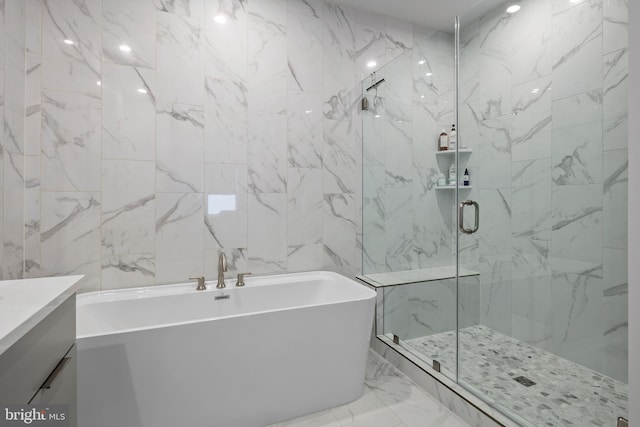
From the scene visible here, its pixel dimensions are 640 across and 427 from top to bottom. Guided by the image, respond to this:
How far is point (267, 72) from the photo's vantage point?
2316 mm

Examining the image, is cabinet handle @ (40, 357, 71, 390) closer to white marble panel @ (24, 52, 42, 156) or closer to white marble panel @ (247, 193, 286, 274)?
white marble panel @ (247, 193, 286, 274)

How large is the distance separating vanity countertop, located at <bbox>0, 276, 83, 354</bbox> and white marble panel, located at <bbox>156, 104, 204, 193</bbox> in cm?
107

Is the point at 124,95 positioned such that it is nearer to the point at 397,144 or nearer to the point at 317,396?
the point at 397,144

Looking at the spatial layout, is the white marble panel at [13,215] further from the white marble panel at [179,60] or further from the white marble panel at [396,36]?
the white marble panel at [396,36]

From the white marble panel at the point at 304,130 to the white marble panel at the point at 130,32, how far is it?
98cm

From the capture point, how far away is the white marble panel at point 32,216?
1.80 metres

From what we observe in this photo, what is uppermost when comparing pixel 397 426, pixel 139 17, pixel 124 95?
pixel 139 17

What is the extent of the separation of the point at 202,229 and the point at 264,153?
2.33 ft

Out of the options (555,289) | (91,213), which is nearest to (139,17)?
(91,213)

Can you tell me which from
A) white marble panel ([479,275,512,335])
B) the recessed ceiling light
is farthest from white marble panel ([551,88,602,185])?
white marble panel ([479,275,512,335])

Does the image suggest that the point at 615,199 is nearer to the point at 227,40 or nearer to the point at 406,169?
the point at 406,169

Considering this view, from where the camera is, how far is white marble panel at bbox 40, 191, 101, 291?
1.86 metres

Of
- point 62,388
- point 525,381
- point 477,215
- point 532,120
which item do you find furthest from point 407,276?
point 62,388

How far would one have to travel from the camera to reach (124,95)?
1981mm
